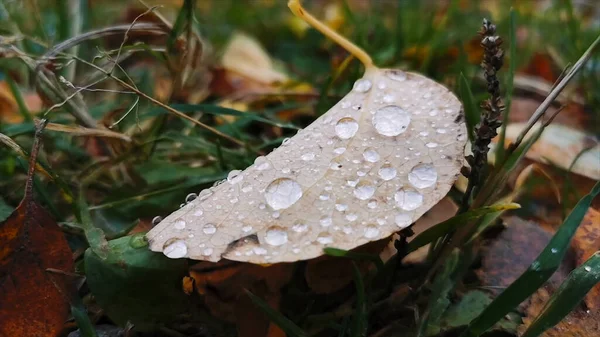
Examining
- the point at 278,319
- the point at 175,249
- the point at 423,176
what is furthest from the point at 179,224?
the point at 423,176

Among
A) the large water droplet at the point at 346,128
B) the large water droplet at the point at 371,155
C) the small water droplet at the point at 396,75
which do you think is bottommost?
the large water droplet at the point at 346,128

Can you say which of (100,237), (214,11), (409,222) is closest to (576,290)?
(409,222)

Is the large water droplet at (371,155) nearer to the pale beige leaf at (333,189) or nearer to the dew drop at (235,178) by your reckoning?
the pale beige leaf at (333,189)

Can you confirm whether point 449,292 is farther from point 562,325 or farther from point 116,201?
point 116,201

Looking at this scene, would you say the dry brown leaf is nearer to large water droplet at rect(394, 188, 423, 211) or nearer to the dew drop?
large water droplet at rect(394, 188, 423, 211)

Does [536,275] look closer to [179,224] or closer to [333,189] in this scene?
[333,189]

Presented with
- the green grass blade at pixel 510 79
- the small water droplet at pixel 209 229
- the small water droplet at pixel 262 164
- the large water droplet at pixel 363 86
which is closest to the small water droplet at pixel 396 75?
the large water droplet at pixel 363 86

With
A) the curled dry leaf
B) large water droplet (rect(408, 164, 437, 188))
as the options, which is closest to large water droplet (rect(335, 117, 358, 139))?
the curled dry leaf
